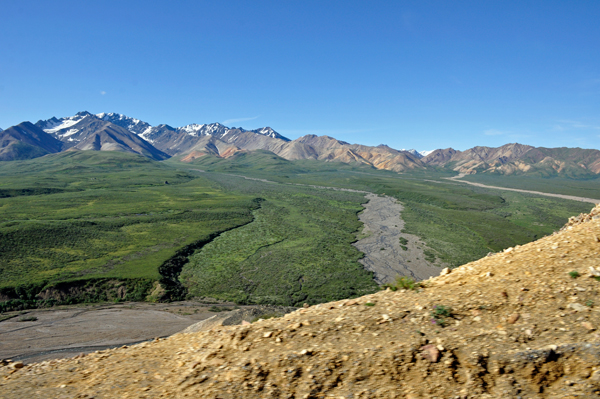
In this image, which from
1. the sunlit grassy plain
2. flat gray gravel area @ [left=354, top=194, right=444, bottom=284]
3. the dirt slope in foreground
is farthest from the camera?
flat gray gravel area @ [left=354, top=194, right=444, bottom=284]

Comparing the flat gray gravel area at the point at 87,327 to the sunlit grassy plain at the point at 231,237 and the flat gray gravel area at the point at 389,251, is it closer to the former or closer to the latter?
the sunlit grassy plain at the point at 231,237

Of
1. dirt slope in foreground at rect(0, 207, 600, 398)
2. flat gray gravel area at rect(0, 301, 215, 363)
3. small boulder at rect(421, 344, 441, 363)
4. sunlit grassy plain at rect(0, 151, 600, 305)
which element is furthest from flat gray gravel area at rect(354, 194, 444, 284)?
small boulder at rect(421, 344, 441, 363)

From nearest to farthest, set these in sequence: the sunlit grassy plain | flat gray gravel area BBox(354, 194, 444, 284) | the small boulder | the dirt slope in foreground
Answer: the dirt slope in foreground, the small boulder, the sunlit grassy plain, flat gray gravel area BBox(354, 194, 444, 284)

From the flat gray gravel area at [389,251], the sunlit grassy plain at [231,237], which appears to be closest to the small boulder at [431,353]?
the flat gray gravel area at [389,251]

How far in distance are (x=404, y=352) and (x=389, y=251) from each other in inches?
2044

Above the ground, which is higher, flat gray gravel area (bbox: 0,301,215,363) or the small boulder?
the small boulder

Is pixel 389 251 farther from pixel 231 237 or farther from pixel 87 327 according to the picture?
pixel 87 327

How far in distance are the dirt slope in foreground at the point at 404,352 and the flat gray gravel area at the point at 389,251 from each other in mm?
26952

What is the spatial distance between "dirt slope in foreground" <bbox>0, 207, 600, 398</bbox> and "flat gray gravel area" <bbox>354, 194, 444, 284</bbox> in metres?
27.0

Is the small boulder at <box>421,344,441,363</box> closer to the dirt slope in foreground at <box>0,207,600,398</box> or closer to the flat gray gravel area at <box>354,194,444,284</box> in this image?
the dirt slope in foreground at <box>0,207,600,398</box>

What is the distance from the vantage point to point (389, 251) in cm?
5775

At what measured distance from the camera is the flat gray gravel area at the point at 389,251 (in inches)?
1867

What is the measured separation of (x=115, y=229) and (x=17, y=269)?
24.9 metres

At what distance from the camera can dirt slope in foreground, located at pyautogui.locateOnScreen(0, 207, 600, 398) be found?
7.20 m
